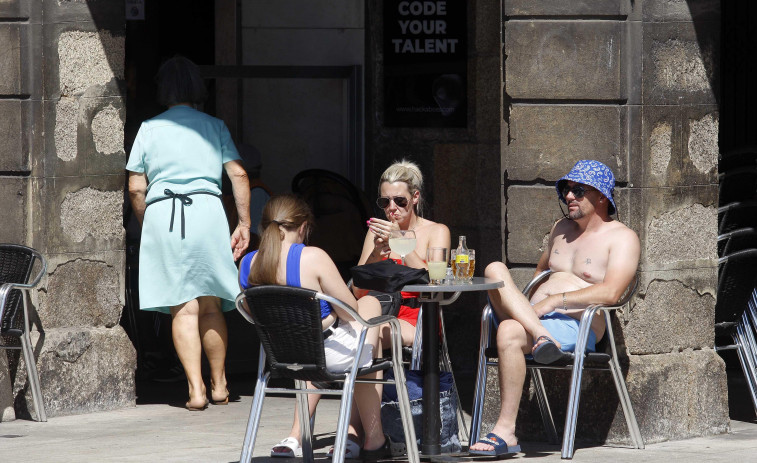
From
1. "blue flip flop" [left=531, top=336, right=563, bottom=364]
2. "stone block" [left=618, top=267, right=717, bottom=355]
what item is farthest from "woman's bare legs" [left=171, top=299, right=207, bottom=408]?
"stone block" [left=618, top=267, right=717, bottom=355]

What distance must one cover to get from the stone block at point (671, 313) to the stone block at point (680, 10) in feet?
3.96

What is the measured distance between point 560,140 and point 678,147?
0.58m

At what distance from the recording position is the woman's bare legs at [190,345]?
768 cm

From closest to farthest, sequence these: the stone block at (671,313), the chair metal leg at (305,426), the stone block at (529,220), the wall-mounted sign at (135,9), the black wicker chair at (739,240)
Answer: the chair metal leg at (305,426) < the stone block at (671,313) < the stone block at (529,220) < the black wicker chair at (739,240) < the wall-mounted sign at (135,9)

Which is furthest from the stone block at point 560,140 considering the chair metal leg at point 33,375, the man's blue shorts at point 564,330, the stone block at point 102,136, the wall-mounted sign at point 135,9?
the wall-mounted sign at point 135,9

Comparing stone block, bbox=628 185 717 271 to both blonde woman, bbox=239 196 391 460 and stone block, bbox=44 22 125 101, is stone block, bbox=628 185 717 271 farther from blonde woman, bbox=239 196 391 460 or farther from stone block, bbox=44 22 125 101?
stone block, bbox=44 22 125 101

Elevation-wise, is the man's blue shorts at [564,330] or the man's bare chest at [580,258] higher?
the man's bare chest at [580,258]

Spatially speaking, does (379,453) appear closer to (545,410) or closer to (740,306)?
(545,410)

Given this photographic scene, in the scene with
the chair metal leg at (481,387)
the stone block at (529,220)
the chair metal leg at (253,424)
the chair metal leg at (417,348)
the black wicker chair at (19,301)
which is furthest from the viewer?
the black wicker chair at (19,301)

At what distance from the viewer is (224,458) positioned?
631 centimetres

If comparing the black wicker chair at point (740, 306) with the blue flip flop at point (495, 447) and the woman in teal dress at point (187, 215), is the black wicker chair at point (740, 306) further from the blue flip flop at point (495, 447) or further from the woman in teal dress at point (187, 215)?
the woman in teal dress at point (187, 215)

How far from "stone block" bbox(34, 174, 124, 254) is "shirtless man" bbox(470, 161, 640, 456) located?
2.32m

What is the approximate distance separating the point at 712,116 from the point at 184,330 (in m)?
2.95

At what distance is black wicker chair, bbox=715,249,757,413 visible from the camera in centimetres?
729
